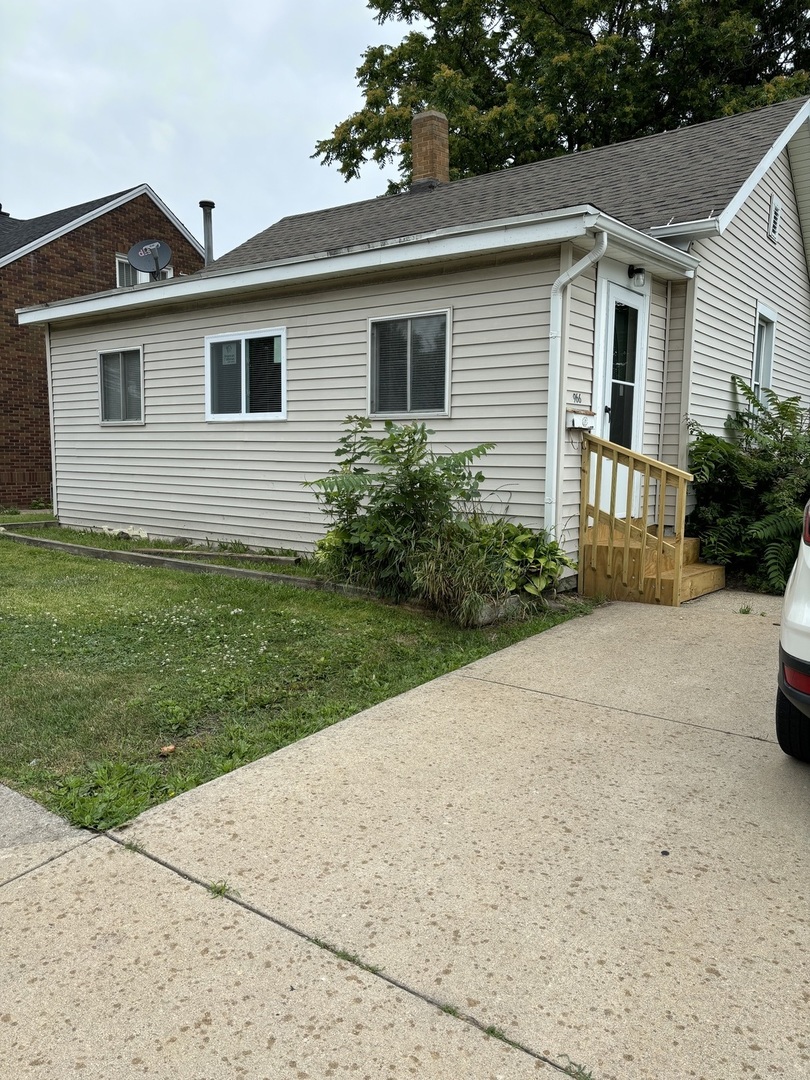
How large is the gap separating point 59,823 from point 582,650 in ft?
11.1

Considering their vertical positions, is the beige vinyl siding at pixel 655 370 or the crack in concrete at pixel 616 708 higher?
the beige vinyl siding at pixel 655 370

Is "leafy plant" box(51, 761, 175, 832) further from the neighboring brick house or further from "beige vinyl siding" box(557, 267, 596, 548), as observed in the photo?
the neighboring brick house

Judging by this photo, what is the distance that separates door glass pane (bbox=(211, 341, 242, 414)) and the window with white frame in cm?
621

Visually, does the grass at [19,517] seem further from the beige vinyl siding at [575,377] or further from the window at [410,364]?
the beige vinyl siding at [575,377]

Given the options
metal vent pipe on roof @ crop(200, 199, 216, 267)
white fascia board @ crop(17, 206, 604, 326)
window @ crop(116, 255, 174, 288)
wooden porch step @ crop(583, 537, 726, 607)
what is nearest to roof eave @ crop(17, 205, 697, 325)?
white fascia board @ crop(17, 206, 604, 326)

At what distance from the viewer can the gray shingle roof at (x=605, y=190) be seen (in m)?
8.01

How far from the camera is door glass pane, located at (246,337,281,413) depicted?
28.7 feet

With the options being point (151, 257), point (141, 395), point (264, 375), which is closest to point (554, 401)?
point (264, 375)

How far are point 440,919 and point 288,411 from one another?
697 centimetres

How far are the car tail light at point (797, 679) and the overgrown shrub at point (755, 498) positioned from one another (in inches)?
182

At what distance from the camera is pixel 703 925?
7.52 feet

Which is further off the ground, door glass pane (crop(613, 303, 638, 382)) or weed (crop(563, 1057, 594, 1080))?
door glass pane (crop(613, 303, 638, 382))

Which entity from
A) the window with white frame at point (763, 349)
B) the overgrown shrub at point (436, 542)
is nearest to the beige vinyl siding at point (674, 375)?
the window with white frame at point (763, 349)

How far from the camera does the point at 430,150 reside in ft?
41.4
